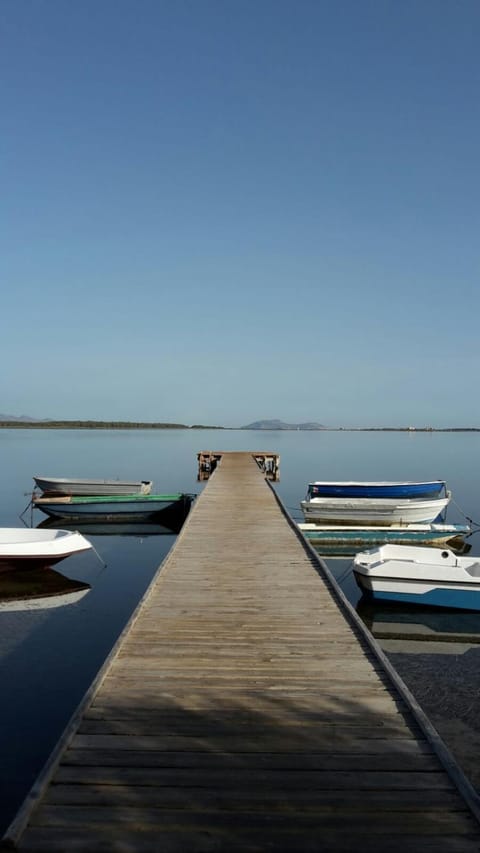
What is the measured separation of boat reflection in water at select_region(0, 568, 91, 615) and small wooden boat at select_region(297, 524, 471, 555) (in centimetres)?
695

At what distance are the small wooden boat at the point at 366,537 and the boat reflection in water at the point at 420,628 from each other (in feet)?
15.3

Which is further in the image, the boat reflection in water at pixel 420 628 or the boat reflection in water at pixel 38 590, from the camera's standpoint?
the boat reflection in water at pixel 38 590

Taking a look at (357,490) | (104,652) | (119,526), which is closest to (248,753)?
(104,652)

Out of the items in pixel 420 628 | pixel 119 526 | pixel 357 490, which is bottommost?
pixel 119 526

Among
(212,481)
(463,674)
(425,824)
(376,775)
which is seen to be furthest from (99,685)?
(212,481)

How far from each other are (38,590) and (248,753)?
1094 centimetres

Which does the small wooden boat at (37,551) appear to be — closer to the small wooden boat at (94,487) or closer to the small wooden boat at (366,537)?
the small wooden boat at (366,537)

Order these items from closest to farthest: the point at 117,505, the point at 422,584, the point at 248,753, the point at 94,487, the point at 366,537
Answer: the point at 248,753 → the point at 422,584 → the point at 366,537 → the point at 117,505 → the point at 94,487

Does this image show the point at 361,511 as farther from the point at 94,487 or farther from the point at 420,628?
the point at 94,487

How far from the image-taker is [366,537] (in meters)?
17.6

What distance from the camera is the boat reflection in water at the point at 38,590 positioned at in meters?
12.6

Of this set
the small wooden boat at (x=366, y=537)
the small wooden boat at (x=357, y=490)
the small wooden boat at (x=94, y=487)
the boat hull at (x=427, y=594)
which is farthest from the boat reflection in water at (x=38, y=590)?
the small wooden boat at (x=357, y=490)

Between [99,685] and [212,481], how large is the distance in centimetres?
1807

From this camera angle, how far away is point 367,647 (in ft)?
19.7
